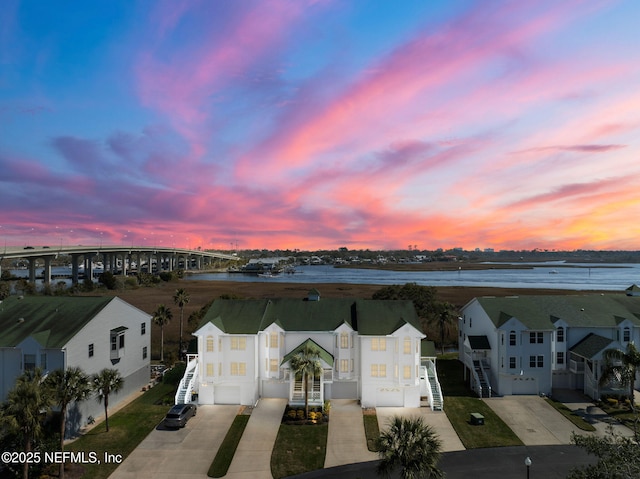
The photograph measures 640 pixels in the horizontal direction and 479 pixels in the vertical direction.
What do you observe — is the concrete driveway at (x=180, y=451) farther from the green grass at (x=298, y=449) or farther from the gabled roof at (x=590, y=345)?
the gabled roof at (x=590, y=345)

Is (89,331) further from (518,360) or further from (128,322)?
(518,360)

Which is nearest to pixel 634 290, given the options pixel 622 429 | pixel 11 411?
pixel 622 429

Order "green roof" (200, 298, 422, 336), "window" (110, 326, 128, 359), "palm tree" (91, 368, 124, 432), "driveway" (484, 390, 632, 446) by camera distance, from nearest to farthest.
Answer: "driveway" (484, 390, 632, 446)
"palm tree" (91, 368, 124, 432)
"window" (110, 326, 128, 359)
"green roof" (200, 298, 422, 336)

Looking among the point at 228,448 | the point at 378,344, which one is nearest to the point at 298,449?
the point at 228,448

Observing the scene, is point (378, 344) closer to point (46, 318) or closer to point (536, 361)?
point (536, 361)

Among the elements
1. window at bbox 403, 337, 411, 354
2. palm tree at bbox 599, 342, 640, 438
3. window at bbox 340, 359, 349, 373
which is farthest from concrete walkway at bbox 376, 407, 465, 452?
palm tree at bbox 599, 342, 640, 438

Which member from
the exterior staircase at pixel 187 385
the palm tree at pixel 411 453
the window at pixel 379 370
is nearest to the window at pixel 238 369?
the exterior staircase at pixel 187 385

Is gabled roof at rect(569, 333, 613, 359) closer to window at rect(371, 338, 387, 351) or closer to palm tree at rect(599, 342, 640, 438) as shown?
palm tree at rect(599, 342, 640, 438)
